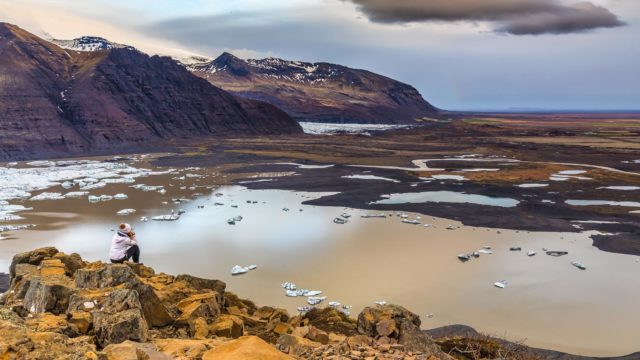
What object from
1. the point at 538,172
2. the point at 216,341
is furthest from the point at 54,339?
the point at 538,172

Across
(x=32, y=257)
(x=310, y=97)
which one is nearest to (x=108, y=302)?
(x=32, y=257)

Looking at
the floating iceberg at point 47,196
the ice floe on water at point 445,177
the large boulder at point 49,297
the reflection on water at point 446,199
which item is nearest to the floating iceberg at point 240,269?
the large boulder at point 49,297

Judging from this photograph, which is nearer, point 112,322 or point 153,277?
point 112,322

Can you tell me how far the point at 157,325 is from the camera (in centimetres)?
755

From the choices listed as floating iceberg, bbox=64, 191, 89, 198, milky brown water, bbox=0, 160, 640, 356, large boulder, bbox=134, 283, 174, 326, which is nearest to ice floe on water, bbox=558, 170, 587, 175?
milky brown water, bbox=0, 160, 640, 356

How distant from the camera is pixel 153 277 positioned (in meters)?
10.5

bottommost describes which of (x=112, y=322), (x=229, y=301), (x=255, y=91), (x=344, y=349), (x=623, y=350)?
(x=623, y=350)

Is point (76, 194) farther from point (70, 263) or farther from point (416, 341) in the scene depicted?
point (416, 341)

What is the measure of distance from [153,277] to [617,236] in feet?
73.7

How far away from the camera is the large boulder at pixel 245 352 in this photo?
538cm

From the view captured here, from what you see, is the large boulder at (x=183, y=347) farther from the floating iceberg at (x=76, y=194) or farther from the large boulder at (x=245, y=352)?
the floating iceberg at (x=76, y=194)

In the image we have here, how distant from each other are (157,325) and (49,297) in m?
1.66

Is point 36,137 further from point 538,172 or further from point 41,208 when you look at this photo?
point 538,172

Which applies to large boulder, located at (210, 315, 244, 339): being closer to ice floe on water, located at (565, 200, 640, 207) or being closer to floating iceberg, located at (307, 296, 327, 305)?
floating iceberg, located at (307, 296, 327, 305)
